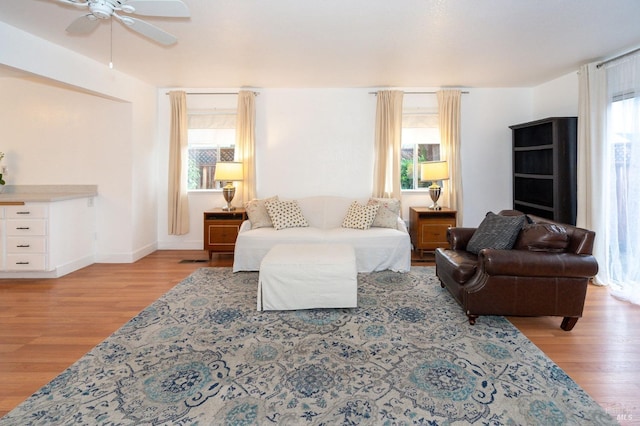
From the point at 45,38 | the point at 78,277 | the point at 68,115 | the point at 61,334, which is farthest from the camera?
the point at 68,115

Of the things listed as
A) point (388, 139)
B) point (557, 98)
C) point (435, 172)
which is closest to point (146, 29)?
point (388, 139)

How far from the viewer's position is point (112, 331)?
9.33 feet

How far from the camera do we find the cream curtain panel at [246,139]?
5605 mm

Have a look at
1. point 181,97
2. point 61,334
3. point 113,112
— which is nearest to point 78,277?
point 61,334

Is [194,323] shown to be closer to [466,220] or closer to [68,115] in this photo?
[68,115]

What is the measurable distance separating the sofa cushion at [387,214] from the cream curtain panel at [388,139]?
0.53 m

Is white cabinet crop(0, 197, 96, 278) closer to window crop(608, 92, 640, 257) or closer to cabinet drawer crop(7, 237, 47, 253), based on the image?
cabinet drawer crop(7, 237, 47, 253)

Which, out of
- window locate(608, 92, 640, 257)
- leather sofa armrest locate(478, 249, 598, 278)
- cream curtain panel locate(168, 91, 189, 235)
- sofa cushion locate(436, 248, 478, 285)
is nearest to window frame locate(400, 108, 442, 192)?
window locate(608, 92, 640, 257)

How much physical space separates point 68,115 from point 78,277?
232 cm

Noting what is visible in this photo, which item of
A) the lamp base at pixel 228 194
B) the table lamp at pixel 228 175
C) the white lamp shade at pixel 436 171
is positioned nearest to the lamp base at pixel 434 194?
the white lamp shade at pixel 436 171

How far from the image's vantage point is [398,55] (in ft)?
13.5

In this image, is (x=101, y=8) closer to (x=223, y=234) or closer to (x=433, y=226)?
(x=223, y=234)

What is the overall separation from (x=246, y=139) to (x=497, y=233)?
3.88 meters

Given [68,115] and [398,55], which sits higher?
[398,55]
